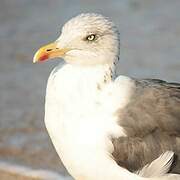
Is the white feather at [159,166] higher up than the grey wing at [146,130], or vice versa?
the grey wing at [146,130]

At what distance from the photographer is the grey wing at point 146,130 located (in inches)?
195

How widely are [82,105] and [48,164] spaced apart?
5.57ft

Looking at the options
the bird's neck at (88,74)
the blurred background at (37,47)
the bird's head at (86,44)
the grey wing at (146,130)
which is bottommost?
the blurred background at (37,47)

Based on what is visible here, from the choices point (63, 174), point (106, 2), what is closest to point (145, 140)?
point (63, 174)

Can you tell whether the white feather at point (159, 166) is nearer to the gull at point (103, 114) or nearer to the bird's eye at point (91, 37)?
the gull at point (103, 114)

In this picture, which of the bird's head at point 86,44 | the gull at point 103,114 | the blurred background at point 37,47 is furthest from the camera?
the blurred background at point 37,47

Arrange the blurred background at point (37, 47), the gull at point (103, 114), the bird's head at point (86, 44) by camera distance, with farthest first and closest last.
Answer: the blurred background at point (37, 47) < the bird's head at point (86, 44) < the gull at point (103, 114)

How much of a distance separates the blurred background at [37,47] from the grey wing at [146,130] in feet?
5.17

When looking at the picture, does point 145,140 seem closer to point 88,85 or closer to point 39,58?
point 88,85

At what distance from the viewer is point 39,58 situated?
16.6ft

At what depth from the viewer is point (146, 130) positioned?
4.99m

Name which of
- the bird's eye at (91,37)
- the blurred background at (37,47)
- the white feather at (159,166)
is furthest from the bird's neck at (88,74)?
the blurred background at (37,47)

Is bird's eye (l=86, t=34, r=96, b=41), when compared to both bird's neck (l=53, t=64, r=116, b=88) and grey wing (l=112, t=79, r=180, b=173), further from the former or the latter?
grey wing (l=112, t=79, r=180, b=173)

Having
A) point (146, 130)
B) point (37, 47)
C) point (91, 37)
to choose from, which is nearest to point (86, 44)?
point (91, 37)
